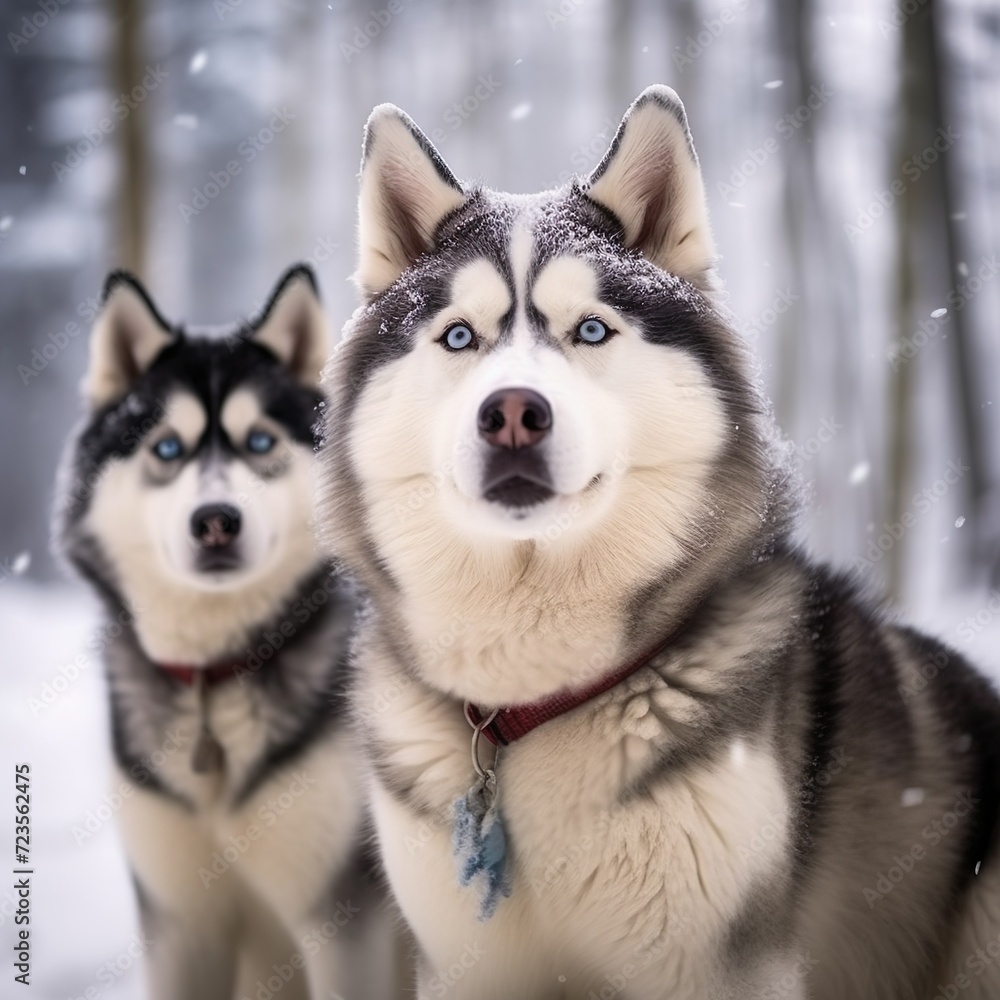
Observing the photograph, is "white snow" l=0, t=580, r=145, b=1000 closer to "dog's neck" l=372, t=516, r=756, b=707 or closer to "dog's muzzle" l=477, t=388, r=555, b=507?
"dog's neck" l=372, t=516, r=756, b=707

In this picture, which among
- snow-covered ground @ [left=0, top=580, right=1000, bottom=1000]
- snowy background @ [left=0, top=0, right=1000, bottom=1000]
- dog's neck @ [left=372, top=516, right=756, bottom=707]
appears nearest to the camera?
dog's neck @ [left=372, top=516, right=756, bottom=707]

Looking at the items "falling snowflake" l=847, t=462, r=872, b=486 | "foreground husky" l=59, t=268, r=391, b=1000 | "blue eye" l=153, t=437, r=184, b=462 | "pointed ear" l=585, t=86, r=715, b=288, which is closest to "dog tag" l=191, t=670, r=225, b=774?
"foreground husky" l=59, t=268, r=391, b=1000

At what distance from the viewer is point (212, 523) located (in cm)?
253

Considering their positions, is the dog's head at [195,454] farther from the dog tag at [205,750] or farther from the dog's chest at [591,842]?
the dog's chest at [591,842]

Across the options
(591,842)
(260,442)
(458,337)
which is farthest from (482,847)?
(260,442)

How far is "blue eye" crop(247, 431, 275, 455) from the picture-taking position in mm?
2762

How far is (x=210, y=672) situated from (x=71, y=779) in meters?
1.78

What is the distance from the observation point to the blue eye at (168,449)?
8.92ft

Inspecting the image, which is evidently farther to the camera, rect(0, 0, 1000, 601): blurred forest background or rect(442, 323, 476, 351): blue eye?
rect(0, 0, 1000, 601): blurred forest background

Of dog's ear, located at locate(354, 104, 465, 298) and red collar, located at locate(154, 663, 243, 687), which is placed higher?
dog's ear, located at locate(354, 104, 465, 298)

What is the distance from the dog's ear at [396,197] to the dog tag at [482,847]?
1.12 meters

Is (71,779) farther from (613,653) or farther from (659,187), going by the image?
(659,187)

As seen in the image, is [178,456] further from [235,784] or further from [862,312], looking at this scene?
[862,312]

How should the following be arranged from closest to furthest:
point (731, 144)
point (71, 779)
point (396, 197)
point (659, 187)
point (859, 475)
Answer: point (659, 187) < point (396, 197) < point (71, 779) < point (731, 144) < point (859, 475)
